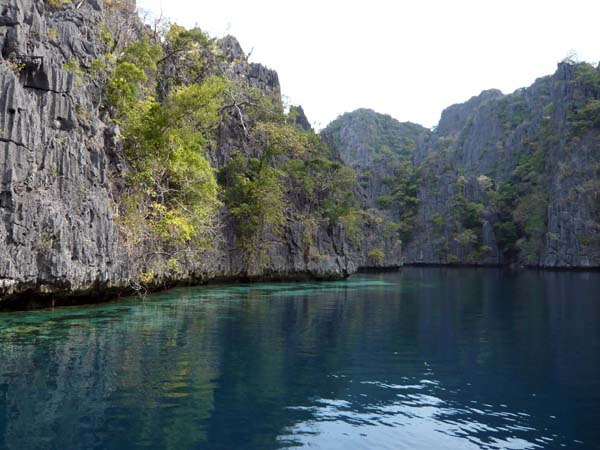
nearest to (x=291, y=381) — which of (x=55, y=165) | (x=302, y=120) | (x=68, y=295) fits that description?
(x=68, y=295)

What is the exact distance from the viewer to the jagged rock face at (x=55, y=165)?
44.5 feet

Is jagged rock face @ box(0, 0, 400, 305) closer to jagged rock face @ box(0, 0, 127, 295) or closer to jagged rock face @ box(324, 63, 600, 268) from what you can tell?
jagged rock face @ box(0, 0, 127, 295)

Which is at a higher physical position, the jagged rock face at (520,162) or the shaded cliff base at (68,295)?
the jagged rock face at (520,162)

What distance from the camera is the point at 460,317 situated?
17844 millimetres

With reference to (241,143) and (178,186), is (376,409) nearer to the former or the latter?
(178,186)

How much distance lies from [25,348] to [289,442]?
7.05m

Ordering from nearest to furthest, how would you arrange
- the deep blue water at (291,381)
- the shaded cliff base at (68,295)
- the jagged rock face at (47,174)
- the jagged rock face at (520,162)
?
the deep blue water at (291,381) < the jagged rock face at (47,174) < the shaded cliff base at (68,295) < the jagged rock face at (520,162)

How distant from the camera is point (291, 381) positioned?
867cm

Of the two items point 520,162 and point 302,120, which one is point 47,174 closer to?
point 302,120

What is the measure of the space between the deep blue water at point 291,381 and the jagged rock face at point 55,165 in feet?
4.91

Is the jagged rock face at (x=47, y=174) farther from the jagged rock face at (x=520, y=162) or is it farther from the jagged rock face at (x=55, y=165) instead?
the jagged rock face at (x=520, y=162)

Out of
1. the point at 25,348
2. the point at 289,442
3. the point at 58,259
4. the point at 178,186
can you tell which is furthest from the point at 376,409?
the point at 178,186

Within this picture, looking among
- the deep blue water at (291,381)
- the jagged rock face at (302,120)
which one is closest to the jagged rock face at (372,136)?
the jagged rock face at (302,120)

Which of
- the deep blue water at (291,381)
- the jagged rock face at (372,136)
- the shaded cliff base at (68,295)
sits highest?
the jagged rock face at (372,136)
